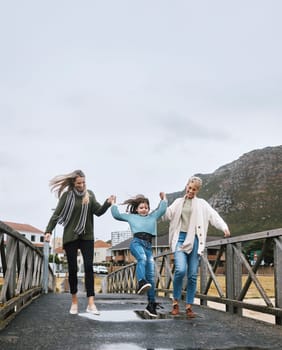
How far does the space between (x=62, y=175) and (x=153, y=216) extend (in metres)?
1.18

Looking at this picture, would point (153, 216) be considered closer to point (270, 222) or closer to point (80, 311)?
point (80, 311)

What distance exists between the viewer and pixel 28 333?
4.92 meters

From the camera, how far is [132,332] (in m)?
5.03

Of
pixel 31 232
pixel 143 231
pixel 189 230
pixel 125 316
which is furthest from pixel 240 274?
pixel 31 232

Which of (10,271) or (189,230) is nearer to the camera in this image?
(10,271)

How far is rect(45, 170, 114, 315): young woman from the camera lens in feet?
20.7

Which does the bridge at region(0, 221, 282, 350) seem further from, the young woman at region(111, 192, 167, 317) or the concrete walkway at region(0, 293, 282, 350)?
the young woman at region(111, 192, 167, 317)

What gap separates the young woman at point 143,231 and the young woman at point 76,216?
31cm

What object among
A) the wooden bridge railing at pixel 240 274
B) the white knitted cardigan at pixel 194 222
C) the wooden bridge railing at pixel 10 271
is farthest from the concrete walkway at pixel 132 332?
the white knitted cardigan at pixel 194 222

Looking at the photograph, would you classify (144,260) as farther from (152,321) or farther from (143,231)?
(152,321)

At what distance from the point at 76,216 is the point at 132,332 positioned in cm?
175

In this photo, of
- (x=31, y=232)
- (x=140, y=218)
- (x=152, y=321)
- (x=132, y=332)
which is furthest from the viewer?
(x=31, y=232)

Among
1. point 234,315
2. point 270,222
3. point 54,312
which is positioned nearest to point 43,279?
point 54,312

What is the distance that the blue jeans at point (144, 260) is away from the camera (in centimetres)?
647
